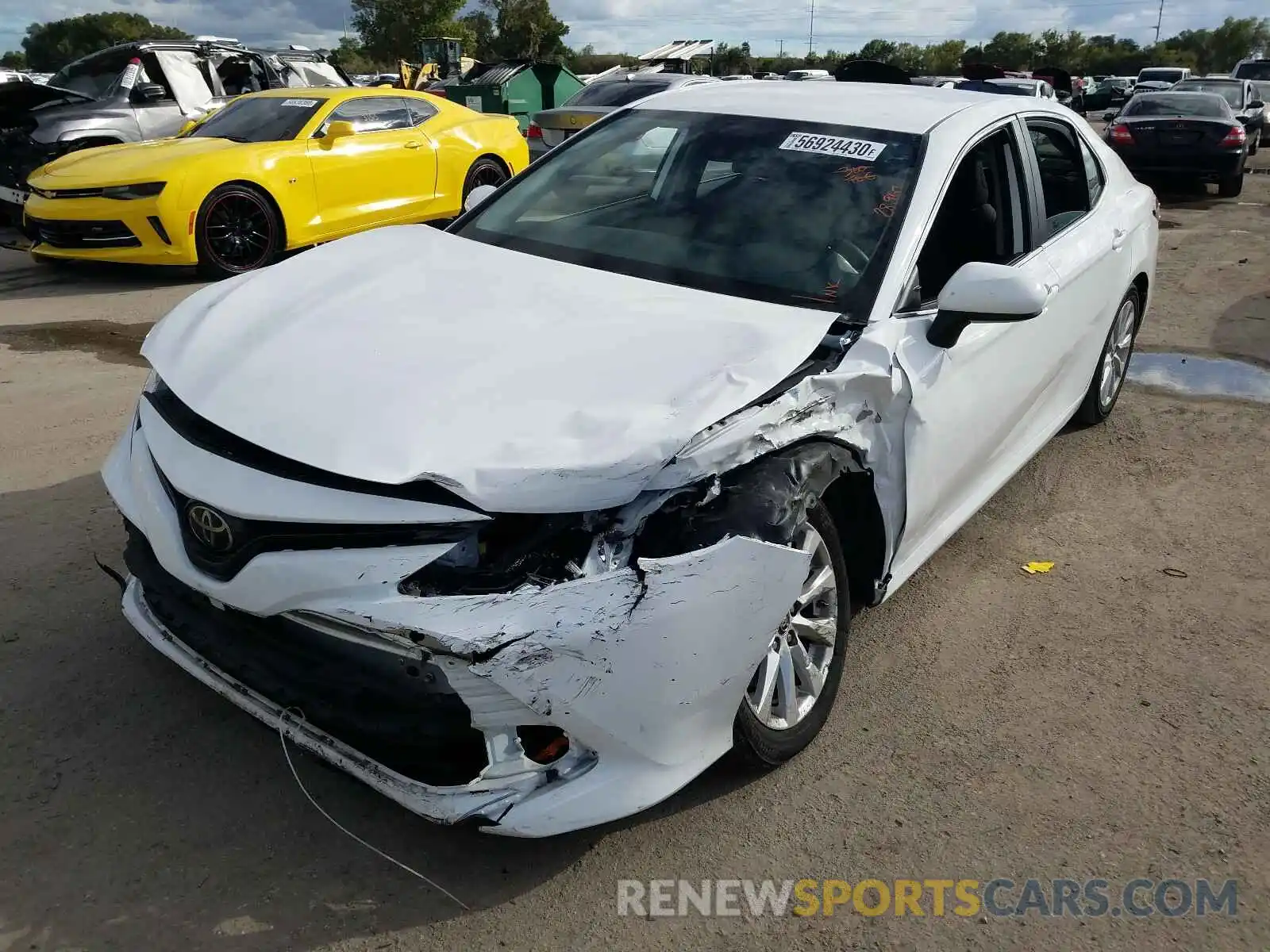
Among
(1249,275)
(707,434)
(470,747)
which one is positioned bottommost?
(1249,275)

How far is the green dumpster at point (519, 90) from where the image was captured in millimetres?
19172

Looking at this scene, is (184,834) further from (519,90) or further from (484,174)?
(519,90)

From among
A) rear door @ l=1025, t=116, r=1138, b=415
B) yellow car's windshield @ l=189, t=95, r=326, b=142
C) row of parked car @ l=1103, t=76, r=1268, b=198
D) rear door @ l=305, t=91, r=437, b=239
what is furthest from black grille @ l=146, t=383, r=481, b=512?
row of parked car @ l=1103, t=76, r=1268, b=198

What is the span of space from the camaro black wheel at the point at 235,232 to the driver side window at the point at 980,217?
620 centimetres

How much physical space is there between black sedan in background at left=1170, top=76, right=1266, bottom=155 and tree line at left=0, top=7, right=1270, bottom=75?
39.8 m

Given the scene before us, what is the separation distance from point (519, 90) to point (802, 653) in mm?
19278

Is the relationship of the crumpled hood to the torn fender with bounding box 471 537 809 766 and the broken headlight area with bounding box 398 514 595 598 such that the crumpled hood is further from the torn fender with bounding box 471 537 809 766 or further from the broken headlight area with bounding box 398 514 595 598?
the torn fender with bounding box 471 537 809 766

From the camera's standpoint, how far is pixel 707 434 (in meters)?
2.29

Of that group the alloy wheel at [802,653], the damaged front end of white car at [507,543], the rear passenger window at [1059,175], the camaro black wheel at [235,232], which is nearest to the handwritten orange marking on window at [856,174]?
the damaged front end of white car at [507,543]

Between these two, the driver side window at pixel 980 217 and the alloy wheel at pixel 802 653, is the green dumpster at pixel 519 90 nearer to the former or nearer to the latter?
the driver side window at pixel 980 217

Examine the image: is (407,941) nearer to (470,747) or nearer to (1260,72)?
(470,747)

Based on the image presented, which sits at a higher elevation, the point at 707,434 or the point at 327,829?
the point at 707,434

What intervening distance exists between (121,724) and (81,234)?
20.9ft

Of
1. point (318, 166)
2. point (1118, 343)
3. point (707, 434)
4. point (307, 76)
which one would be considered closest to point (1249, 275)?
point (1118, 343)
